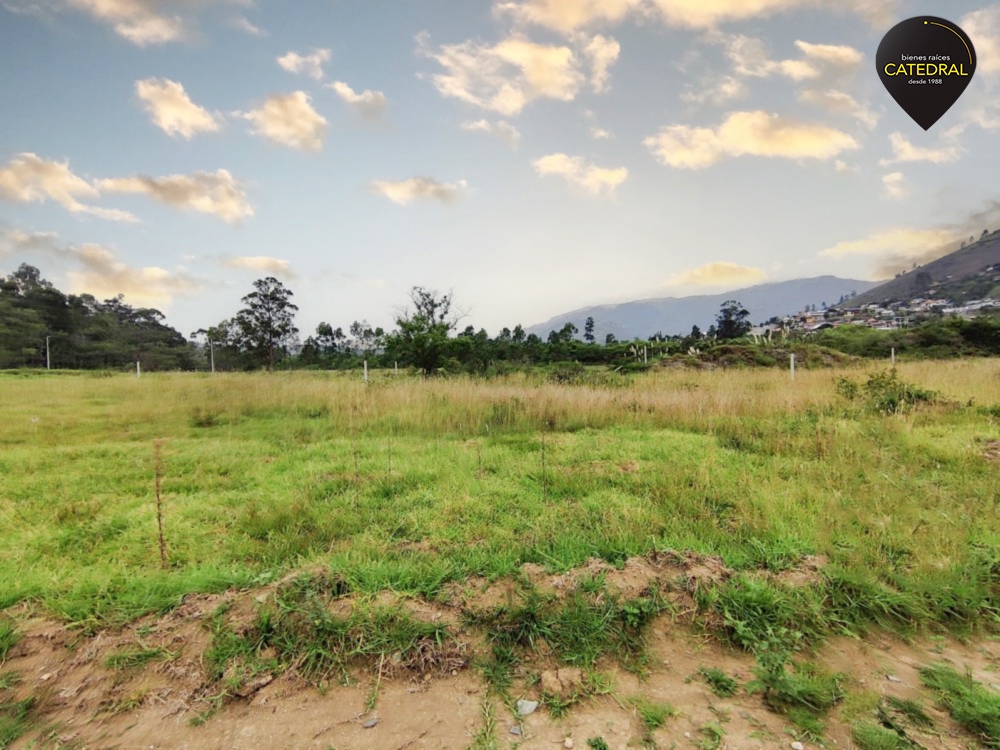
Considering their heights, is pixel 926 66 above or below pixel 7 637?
above

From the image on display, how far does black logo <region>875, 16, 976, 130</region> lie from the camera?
16.7 feet

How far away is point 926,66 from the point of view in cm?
523

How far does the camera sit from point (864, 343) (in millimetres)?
26016

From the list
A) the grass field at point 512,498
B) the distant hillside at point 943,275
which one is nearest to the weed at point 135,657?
the grass field at point 512,498

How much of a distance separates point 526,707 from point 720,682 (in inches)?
37.1

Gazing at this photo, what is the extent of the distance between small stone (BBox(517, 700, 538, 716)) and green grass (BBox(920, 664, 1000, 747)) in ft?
5.89

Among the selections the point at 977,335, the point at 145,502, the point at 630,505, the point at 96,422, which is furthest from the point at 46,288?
the point at 977,335

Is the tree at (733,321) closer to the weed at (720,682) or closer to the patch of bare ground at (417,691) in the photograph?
the patch of bare ground at (417,691)

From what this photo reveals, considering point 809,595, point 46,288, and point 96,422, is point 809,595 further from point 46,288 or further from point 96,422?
point 46,288

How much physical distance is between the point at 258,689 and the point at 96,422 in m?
8.75

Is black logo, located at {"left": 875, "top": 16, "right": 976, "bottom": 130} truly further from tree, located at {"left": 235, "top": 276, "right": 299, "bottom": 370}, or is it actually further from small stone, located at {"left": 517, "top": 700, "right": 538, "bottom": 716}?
tree, located at {"left": 235, "top": 276, "right": 299, "bottom": 370}

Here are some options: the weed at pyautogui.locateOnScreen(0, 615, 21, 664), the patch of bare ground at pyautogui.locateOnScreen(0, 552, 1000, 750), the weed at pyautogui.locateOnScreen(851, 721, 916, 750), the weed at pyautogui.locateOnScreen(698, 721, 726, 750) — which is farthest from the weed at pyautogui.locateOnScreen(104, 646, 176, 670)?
the weed at pyautogui.locateOnScreen(851, 721, 916, 750)

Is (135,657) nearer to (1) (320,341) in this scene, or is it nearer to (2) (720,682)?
(2) (720,682)

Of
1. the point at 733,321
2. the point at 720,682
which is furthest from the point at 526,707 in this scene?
the point at 733,321
